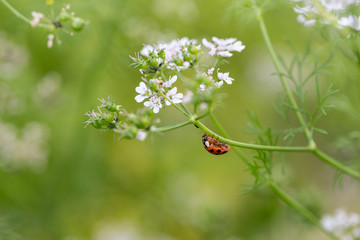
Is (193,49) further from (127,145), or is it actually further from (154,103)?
(127,145)

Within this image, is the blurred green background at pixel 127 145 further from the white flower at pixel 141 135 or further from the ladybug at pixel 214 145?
the white flower at pixel 141 135

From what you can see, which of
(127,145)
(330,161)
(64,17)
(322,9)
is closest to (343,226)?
(330,161)

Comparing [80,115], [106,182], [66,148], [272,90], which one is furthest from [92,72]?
[272,90]

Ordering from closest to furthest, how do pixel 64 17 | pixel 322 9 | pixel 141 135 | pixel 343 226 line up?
pixel 141 135 < pixel 64 17 < pixel 322 9 < pixel 343 226

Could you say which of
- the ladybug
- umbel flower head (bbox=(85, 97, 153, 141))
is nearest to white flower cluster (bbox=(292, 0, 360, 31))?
the ladybug

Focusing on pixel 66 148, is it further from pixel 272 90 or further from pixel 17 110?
pixel 272 90
